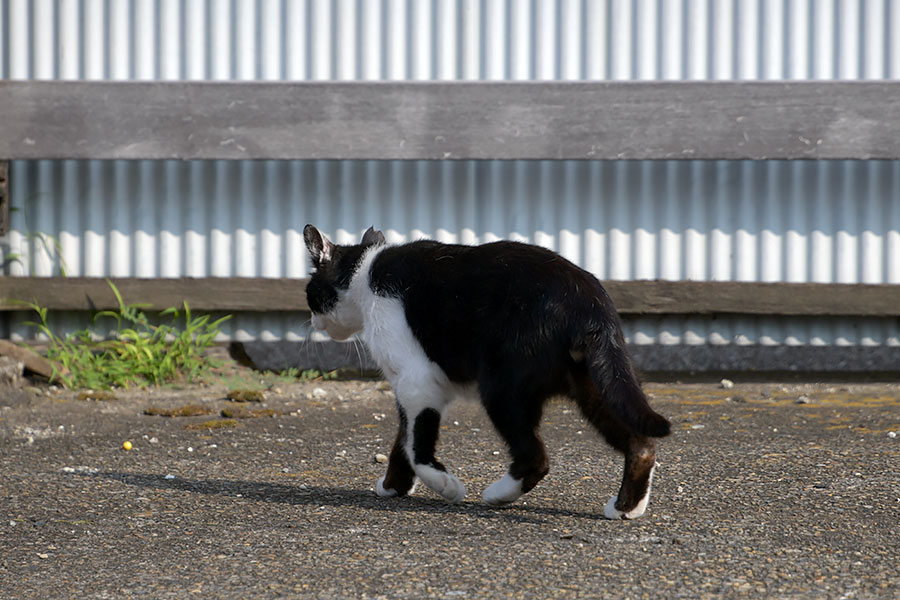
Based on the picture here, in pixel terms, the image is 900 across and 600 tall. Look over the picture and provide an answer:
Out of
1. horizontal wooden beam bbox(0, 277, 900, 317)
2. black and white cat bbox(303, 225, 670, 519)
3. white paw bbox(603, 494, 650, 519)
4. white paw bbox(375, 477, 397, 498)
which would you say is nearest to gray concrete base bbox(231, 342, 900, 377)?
horizontal wooden beam bbox(0, 277, 900, 317)

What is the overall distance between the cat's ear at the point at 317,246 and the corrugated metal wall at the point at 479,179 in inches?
93.0

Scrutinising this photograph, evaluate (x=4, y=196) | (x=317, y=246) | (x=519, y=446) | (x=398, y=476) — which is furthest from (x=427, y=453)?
(x=4, y=196)

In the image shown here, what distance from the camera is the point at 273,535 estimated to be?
3498mm

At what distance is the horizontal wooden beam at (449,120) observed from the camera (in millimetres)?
6434

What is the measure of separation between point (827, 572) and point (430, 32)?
443cm

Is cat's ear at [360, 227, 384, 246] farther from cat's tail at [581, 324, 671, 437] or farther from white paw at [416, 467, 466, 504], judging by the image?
cat's tail at [581, 324, 671, 437]

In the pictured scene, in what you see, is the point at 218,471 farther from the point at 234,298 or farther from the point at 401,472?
the point at 234,298

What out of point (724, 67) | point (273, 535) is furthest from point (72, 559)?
point (724, 67)

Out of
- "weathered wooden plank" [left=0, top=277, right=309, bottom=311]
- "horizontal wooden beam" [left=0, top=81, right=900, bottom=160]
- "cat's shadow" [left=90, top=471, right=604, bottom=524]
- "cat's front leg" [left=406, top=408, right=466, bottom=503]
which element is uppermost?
"horizontal wooden beam" [left=0, top=81, right=900, bottom=160]

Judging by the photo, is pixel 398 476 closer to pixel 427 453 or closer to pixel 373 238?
pixel 427 453

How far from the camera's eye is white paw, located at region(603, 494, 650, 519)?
3622 millimetres

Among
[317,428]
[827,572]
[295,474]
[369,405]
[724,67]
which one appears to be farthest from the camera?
[724,67]

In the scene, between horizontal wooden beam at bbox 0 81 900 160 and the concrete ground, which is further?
horizontal wooden beam at bbox 0 81 900 160

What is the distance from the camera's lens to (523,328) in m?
3.62
